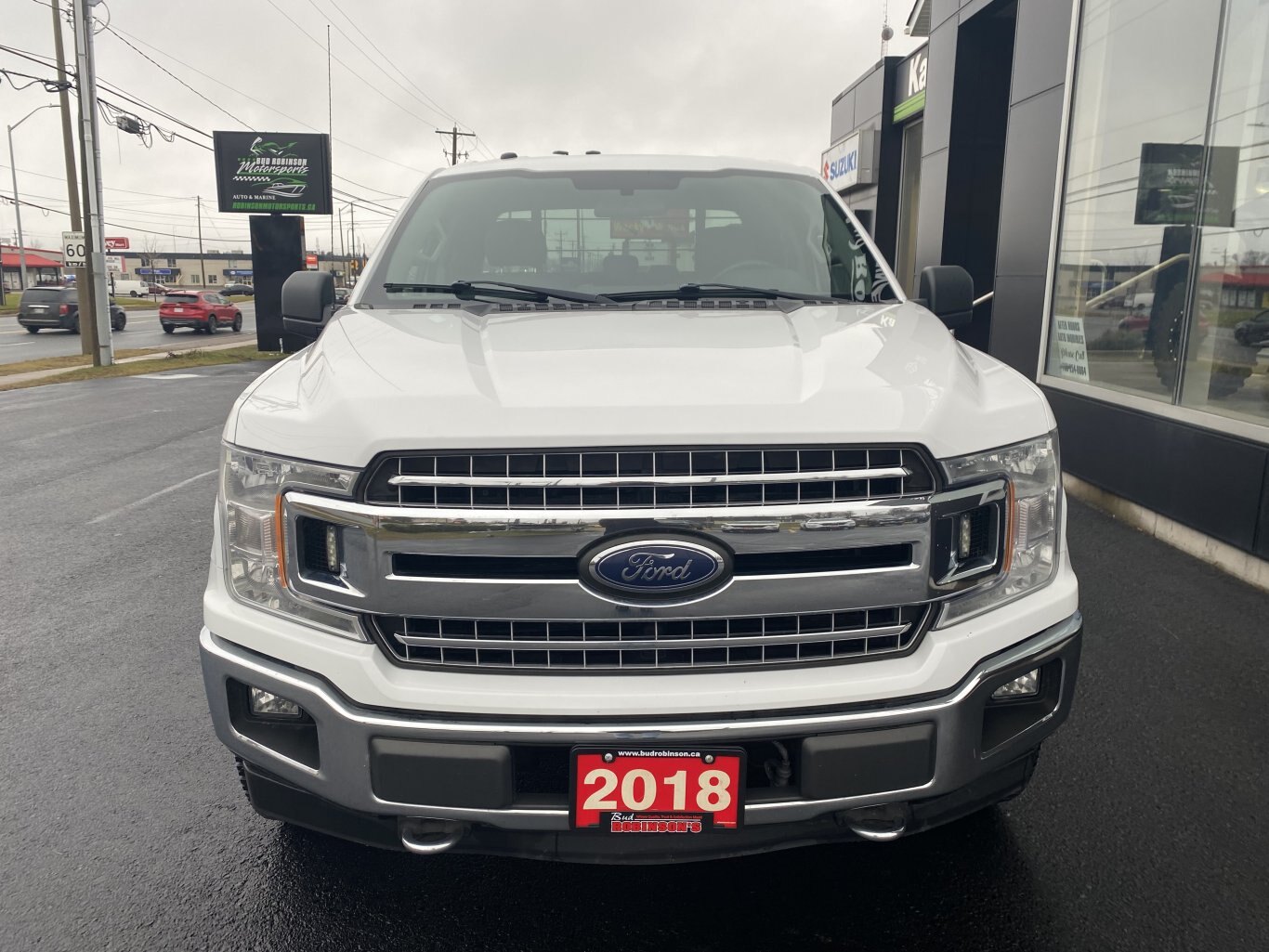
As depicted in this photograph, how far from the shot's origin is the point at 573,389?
1.94m

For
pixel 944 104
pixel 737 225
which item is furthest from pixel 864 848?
pixel 944 104

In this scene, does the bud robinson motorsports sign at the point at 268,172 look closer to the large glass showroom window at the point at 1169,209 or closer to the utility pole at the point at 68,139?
the utility pole at the point at 68,139

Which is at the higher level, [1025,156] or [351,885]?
[1025,156]

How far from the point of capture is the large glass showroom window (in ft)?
18.5

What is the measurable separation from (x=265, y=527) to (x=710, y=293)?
5.03ft

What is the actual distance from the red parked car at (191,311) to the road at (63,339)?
41 cm

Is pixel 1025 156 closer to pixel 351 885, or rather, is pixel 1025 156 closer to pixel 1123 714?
pixel 1123 714

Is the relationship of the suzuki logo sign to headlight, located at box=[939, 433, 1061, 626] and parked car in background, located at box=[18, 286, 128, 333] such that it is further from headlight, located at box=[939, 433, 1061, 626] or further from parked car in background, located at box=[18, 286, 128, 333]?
parked car in background, located at box=[18, 286, 128, 333]

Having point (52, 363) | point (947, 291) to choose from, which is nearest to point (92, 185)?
point (52, 363)

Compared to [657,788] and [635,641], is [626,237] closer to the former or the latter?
[635,641]

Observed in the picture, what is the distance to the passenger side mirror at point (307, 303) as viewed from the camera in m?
3.28

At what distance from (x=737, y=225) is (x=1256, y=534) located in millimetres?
3375

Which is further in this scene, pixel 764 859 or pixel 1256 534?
pixel 1256 534

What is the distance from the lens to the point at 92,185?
64.5 feet
